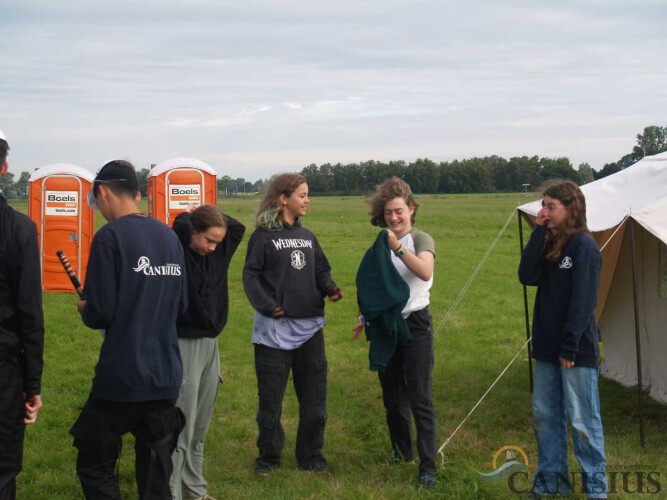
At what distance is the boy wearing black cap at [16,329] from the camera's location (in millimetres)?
3227

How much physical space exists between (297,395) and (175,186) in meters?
7.97

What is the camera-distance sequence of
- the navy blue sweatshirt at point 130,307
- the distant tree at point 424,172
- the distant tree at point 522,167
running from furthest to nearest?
the distant tree at point 424,172, the distant tree at point 522,167, the navy blue sweatshirt at point 130,307

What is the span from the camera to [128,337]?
134 inches

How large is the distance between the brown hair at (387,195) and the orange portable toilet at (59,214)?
31.8ft

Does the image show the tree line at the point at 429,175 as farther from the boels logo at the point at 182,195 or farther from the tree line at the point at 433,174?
the boels logo at the point at 182,195

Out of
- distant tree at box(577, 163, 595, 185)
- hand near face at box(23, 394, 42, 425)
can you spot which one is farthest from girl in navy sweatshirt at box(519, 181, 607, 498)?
distant tree at box(577, 163, 595, 185)

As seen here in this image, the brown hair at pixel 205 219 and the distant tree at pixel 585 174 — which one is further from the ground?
the distant tree at pixel 585 174

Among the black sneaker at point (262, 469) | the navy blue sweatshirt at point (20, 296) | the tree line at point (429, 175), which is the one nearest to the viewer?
the navy blue sweatshirt at point (20, 296)

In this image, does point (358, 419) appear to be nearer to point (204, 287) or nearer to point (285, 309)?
point (285, 309)

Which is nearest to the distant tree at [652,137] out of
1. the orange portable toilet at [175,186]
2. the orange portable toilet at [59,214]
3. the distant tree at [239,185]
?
the orange portable toilet at [175,186]

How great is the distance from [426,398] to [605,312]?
3.57 meters

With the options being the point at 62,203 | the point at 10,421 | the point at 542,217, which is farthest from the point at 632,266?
the point at 62,203

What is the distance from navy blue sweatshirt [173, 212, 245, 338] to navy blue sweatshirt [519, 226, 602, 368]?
6.17 feet

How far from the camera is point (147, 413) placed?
3527mm
